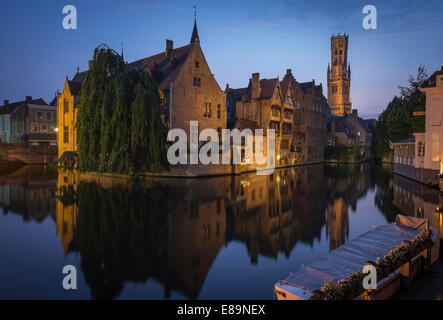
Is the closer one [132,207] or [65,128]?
[132,207]

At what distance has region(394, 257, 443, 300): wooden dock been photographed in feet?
21.1

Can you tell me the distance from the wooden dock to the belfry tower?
395 feet

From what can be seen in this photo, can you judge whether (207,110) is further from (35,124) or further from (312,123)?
(35,124)

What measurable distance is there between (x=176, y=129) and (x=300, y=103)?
3032 centimetres

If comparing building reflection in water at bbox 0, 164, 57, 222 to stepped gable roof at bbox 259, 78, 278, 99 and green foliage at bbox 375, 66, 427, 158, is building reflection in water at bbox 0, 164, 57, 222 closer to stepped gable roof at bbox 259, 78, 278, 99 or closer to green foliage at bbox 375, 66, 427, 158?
stepped gable roof at bbox 259, 78, 278, 99

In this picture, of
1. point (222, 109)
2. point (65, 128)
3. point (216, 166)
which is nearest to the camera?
point (216, 166)

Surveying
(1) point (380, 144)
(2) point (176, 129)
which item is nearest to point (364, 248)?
(2) point (176, 129)

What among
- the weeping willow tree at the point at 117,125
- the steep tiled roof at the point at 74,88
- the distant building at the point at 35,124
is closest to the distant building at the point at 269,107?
the weeping willow tree at the point at 117,125

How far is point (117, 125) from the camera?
84.2 ft

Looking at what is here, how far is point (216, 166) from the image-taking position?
3278 centimetres

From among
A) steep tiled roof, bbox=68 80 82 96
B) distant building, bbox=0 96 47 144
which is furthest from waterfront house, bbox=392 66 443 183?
distant building, bbox=0 96 47 144

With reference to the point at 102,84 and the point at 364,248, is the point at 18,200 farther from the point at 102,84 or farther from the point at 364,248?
the point at 364,248

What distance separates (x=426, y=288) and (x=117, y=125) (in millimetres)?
24158

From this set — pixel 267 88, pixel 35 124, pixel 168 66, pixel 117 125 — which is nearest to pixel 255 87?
pixel 267 88
